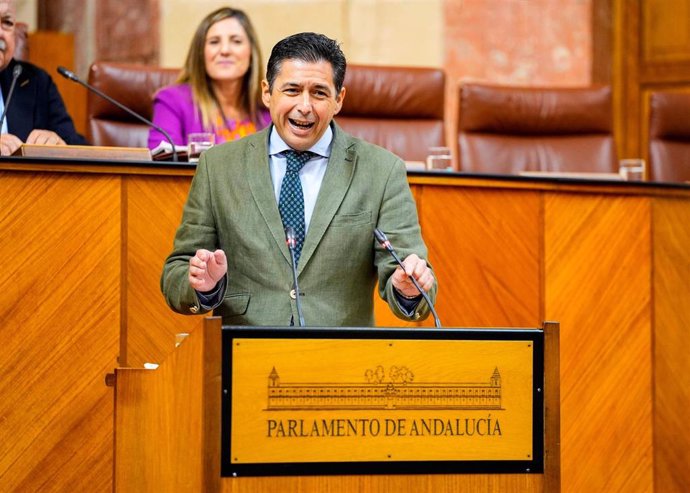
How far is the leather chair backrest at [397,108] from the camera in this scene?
12.3 ft

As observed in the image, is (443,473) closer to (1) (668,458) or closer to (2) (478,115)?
(1) (668,458)

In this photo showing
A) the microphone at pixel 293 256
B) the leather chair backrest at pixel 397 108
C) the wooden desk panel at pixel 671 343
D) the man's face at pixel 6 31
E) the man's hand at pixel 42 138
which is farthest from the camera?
the leather chair backrest at pixel 397 108

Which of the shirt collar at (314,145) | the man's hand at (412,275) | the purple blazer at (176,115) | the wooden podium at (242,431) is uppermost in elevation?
the purple blazer at (176,115)

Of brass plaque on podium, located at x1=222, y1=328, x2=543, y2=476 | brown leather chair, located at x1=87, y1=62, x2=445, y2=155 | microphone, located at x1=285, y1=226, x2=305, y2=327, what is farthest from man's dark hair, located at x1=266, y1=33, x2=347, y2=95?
brown leather chair, located at x1=87, y1=62, x2=445, y2=155

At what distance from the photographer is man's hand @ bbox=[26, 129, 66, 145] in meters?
2.88

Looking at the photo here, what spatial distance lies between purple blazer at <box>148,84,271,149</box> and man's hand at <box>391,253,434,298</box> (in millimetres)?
1525

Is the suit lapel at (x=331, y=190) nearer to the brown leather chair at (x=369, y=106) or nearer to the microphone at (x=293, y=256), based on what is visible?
the microphone at (x=293, y=256)

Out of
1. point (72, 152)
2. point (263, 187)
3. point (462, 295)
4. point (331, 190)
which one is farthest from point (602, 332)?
point (72, 152)

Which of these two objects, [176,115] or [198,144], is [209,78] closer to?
[176,115]

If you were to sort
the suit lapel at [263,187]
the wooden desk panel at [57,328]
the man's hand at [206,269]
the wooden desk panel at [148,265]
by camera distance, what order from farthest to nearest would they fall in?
the wooden desk panel at [148,265] < the wooden desk panel at [57,328] < the suit lapel at [263,187] < the man's hand at [206,269]

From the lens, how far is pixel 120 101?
359cm

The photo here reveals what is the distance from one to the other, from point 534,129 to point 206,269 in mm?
2350

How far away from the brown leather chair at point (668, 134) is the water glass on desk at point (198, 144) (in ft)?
6.14

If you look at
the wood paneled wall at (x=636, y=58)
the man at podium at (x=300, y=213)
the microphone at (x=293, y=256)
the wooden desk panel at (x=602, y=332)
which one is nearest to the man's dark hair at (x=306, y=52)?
the man at podium at (x=300, y=213)
